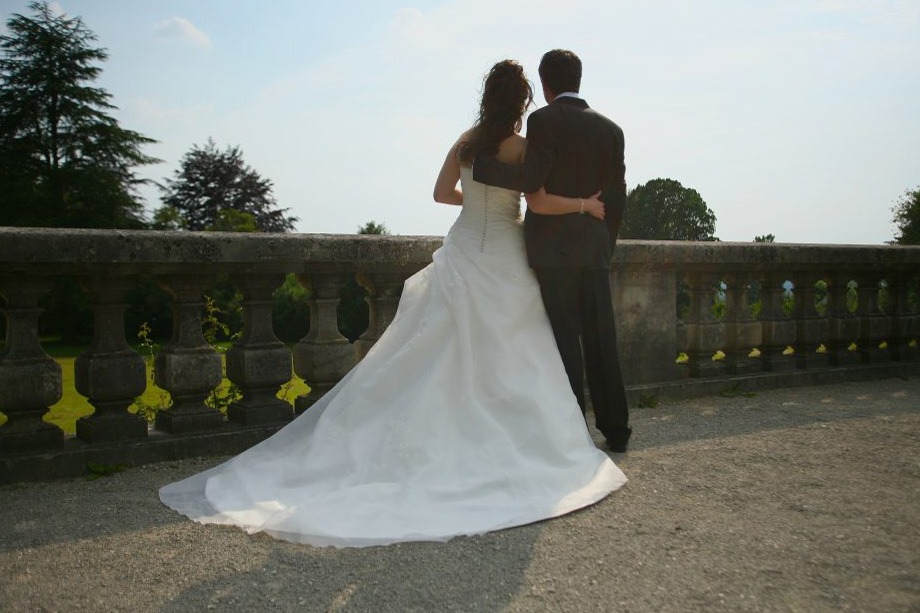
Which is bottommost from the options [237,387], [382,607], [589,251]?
[382,607]

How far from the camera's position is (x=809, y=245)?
267 inches

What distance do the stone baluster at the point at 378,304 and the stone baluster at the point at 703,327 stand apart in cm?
262

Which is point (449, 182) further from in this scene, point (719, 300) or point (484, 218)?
point (719, 300)

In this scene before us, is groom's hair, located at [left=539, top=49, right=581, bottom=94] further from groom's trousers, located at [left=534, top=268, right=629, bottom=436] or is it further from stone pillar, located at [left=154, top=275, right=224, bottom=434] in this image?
stone pillar, located at [left=154, top=275, right=224, bottom=434]

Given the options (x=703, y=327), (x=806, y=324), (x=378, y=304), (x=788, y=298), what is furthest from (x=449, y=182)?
(x=788, y=298)

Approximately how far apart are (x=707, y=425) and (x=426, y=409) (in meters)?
2.17

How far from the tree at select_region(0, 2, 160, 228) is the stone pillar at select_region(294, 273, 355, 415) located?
35.9 m

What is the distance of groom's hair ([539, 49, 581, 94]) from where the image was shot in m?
4.49

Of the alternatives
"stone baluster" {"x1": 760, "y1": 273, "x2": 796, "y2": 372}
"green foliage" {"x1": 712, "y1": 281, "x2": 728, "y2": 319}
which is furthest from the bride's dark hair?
"stone baluster" {"x1": 760, "y1": 273, "x2": 796, "y2": 372}

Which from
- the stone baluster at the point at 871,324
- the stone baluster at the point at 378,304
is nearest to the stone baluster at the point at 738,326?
the stone baluster at the point at 871,324

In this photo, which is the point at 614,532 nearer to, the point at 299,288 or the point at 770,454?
the point at 770,454

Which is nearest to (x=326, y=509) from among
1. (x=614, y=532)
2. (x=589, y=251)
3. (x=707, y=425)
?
(x=614, y=532)

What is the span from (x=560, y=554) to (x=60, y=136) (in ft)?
139

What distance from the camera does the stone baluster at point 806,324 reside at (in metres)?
6.96
